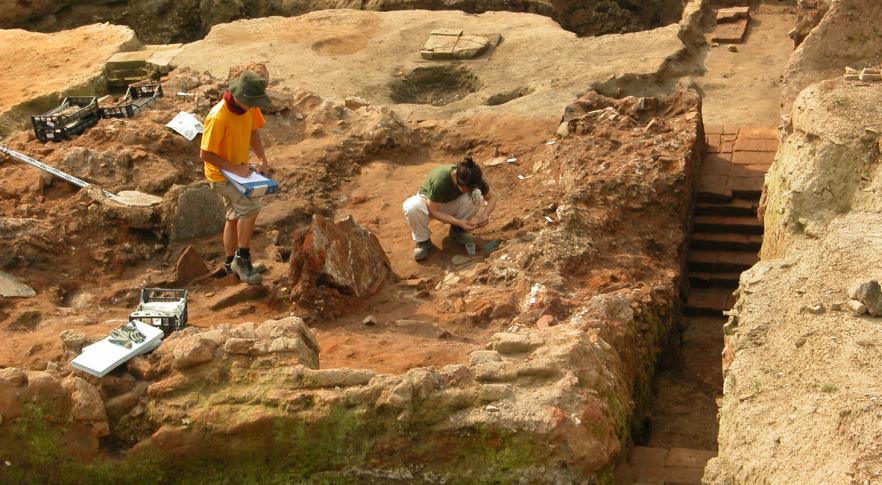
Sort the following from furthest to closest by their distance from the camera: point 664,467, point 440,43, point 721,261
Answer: point 440,43 → point 721,261 → point 664,467

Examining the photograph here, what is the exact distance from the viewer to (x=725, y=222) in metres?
8.85

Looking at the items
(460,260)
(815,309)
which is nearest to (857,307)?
(815,309)

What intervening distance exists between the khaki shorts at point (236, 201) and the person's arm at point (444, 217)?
3.93 ft

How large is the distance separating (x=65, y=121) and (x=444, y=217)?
3571 mm

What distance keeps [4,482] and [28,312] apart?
74.0 inches

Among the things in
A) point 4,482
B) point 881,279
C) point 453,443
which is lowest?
point 4,482

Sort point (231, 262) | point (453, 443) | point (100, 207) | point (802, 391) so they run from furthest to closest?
1. point (100, 207)
2. point (231, 262)
3. point (453, 443)
4. point (802, 391)

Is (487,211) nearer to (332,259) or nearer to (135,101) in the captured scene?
(332,259)

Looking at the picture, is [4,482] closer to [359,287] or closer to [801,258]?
[359,287]

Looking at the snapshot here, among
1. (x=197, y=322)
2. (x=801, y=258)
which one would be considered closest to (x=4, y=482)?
(x=197, y=322)

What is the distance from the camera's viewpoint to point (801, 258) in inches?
222

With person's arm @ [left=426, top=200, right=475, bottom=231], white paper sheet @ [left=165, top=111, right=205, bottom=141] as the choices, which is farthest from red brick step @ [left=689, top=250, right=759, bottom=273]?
white paper sheet @ [left=165, top=111, right=205, bottom=141]

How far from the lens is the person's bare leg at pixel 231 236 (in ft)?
24.1

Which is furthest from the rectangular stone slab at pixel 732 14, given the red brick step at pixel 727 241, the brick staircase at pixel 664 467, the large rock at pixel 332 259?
the brick staircase at pixel 664 467
